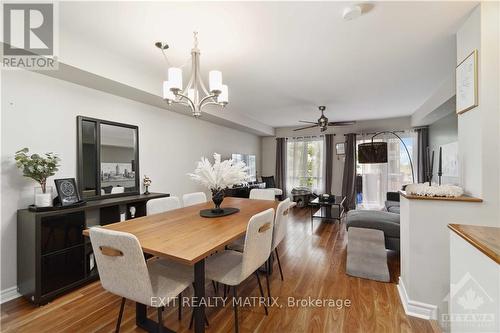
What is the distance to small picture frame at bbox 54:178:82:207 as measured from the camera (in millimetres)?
2163

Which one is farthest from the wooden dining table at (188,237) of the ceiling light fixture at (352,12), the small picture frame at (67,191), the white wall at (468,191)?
the ceiling light fixture at (352,12)

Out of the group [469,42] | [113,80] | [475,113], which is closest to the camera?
[475,113]

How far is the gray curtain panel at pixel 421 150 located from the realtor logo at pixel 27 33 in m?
6.75

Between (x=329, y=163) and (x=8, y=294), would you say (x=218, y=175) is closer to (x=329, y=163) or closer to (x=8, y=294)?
(x=8, y=294)

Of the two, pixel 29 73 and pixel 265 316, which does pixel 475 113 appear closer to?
pixel 265 316

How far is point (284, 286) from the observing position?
222 cm

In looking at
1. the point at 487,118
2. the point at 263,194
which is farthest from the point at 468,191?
the point at 263,194

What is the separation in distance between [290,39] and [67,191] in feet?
9.14

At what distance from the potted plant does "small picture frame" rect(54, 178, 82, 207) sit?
83 mm

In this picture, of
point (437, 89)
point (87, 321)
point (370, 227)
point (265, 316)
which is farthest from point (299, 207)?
point (87, 321)

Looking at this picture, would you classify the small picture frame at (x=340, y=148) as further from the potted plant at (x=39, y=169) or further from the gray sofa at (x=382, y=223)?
the potted plant at (x=39, y=169)

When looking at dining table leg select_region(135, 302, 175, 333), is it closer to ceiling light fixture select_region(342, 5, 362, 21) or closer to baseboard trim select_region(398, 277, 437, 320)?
baseboard trim select_region(398, 277, 437, 320)

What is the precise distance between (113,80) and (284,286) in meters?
2.98

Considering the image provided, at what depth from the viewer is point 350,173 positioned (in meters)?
5.94
